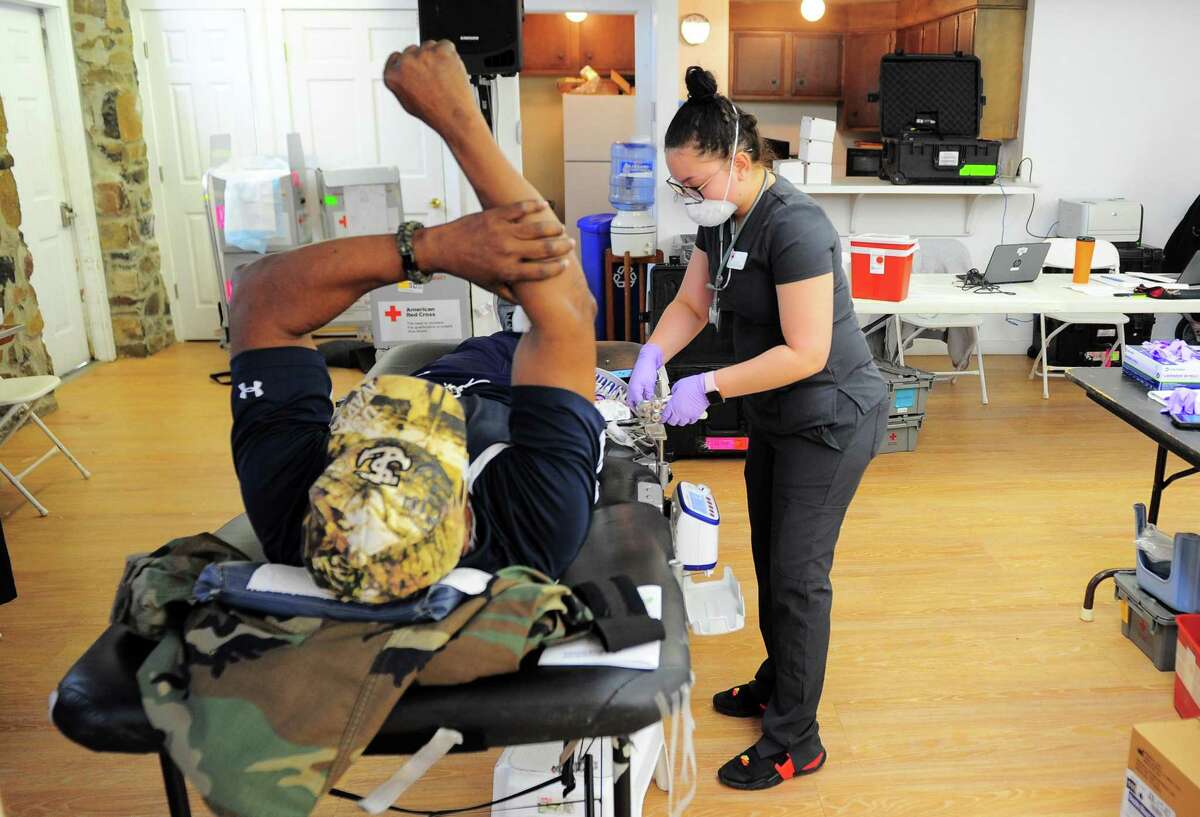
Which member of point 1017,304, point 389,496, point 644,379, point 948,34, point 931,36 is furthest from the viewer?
point 931,36

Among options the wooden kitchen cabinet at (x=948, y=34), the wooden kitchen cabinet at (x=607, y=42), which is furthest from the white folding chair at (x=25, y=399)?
the wooden kitchen cabinet at (x=607, y=42)

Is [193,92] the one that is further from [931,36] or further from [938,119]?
[931,36]

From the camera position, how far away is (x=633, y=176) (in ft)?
18.1

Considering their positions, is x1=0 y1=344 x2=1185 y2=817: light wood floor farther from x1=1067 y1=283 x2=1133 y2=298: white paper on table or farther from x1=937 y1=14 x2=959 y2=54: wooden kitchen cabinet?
x1=937 y1=14 x2=959 y2=54: wooden kitchen cabinet

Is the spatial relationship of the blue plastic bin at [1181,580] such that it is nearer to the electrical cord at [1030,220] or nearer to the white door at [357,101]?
the electrical cord at [1030,220]

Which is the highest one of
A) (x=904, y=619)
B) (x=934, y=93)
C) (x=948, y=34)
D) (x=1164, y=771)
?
(x=948, y=34)

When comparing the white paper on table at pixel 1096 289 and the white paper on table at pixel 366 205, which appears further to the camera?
the white paper on table at pixel 366 205

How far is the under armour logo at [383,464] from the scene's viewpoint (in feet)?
3.41

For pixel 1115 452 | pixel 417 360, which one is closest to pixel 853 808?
pixel 417 360

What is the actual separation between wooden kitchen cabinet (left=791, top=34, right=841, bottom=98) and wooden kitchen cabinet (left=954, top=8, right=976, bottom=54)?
1934 mm

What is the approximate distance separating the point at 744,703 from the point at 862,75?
643 cm

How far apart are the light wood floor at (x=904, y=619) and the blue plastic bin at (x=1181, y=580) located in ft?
0.58

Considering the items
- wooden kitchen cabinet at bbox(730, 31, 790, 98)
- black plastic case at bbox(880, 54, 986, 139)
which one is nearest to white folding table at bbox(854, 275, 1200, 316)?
black plastic case at bbox(880, 54, 986, 139)

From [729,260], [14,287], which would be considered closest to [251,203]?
[14,287]
